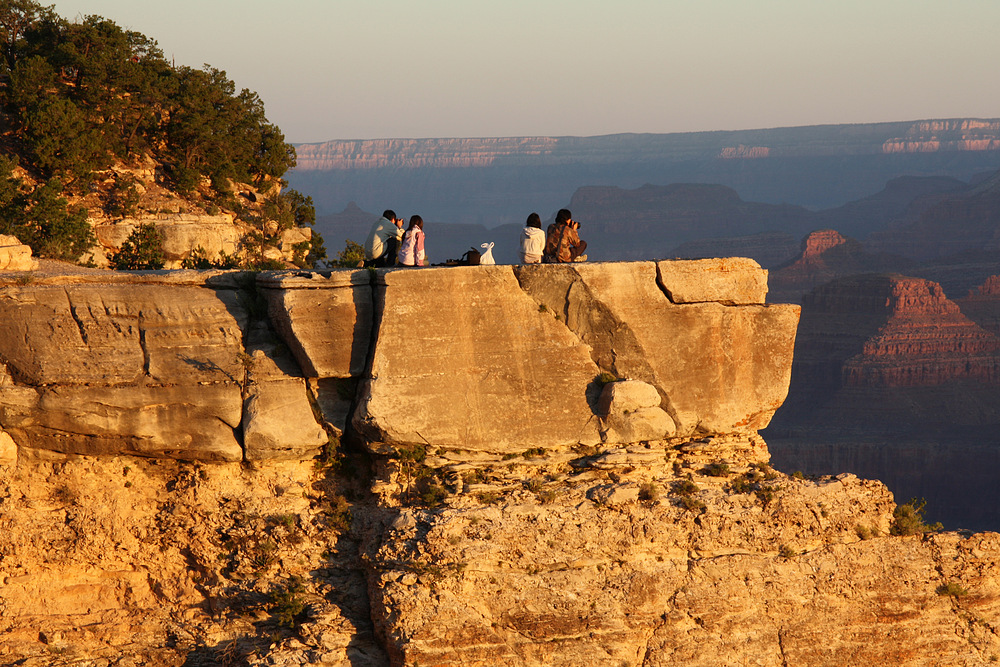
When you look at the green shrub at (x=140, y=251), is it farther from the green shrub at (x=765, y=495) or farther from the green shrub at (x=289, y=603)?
the green shrub at (x=765, y=495)

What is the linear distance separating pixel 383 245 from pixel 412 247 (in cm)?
85

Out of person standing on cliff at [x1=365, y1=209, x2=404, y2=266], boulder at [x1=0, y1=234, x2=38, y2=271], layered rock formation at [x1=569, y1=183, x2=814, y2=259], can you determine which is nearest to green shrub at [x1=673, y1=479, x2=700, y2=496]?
person standing on cliff at [x1=365, y1=209, x2=404, y2=266]

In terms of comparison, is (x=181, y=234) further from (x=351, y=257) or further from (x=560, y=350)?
(x=560, y=350)

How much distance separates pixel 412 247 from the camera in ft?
55.6

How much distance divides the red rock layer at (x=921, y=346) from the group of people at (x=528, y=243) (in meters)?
90.1

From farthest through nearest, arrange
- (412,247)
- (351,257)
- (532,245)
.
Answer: (351,257), (532,245), (412,247)

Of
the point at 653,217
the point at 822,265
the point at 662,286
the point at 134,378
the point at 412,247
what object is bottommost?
the point at 134,378

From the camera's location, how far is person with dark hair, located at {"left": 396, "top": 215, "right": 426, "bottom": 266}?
16.9 metres

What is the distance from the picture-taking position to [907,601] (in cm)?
1608

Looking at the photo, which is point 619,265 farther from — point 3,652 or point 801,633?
point 3,652

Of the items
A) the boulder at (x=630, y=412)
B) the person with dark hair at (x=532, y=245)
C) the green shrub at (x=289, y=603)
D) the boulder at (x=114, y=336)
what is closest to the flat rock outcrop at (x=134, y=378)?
the boulder at (x=114, y=336)

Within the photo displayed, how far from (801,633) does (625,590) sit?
10.3 feet

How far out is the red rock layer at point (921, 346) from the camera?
10012 centimetres

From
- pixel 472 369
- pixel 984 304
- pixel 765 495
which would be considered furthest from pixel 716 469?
pixel 984 304
